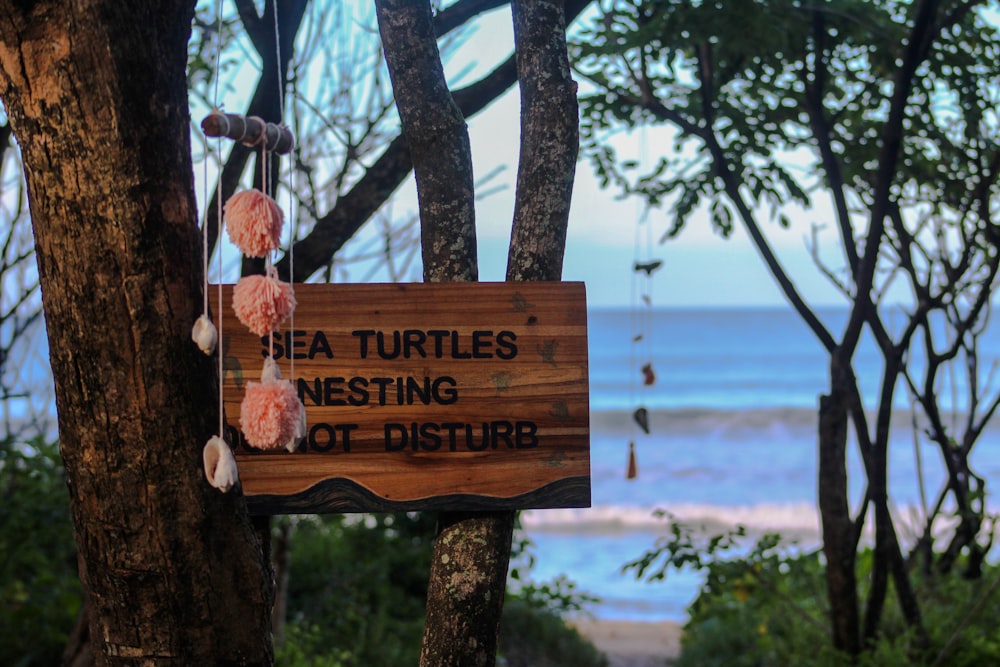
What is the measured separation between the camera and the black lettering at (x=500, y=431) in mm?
1581

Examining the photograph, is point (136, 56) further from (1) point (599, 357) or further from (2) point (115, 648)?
(1) point (599, 357)

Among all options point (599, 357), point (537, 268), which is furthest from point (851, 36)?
point (599, 357)

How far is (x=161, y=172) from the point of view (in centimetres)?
112

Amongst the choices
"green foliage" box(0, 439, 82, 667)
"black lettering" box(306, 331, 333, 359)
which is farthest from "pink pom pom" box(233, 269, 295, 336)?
"green foliage" box(0, 439, 82, 667)

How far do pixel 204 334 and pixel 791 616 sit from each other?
4.17 meters

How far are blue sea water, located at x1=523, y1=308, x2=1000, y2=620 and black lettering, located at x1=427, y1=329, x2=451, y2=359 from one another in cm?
278

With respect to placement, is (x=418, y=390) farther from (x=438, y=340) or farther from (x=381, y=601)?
(x=381, y=601)

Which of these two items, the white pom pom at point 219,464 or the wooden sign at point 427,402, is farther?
the wooden sign at point 427,402

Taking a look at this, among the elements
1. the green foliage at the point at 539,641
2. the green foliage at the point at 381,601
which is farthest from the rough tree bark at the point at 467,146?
the green foliage at the point at 539,641

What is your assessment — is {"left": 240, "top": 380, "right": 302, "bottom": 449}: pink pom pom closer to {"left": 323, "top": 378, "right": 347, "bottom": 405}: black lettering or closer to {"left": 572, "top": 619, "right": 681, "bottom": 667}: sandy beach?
{"left": 323, "top": 378, "right": 347, "bottom": 405}: black lettering

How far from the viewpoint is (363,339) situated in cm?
157

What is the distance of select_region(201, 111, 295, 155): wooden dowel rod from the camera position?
1183 mm

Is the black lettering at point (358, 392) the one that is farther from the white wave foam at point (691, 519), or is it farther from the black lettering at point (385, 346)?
the white wave foam at point (691, 519)

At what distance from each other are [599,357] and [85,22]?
116ft
